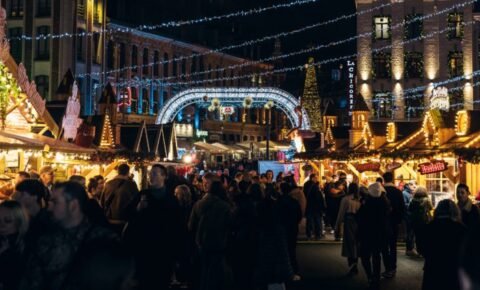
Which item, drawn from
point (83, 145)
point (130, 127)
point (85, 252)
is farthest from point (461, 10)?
point (85, 252)

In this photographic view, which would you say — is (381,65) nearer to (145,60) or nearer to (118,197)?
(145,60)

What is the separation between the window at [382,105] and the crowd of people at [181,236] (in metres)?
39.7

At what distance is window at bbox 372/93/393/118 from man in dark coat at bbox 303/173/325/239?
34036 millimetres

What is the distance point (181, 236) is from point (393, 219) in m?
7.98

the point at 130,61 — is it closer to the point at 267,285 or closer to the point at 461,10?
the point at 461,10

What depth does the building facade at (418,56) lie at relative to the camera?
184ft

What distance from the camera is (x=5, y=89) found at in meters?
19.5

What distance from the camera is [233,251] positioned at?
1124 centimetres

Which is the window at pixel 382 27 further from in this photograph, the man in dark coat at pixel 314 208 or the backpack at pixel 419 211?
the backpack at pixel 419 211

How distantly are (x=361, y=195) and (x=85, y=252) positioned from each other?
1272cm

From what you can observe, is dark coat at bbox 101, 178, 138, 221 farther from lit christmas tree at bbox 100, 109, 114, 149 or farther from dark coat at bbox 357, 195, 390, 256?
lit christmas tree at bbox 100, 109, 114, 149

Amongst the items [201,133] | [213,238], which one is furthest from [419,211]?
[201,133]

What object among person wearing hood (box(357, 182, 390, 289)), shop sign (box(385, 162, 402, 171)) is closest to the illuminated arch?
shop sign (box(385, 162, 402, 171))

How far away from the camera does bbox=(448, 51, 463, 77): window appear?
185 ft
